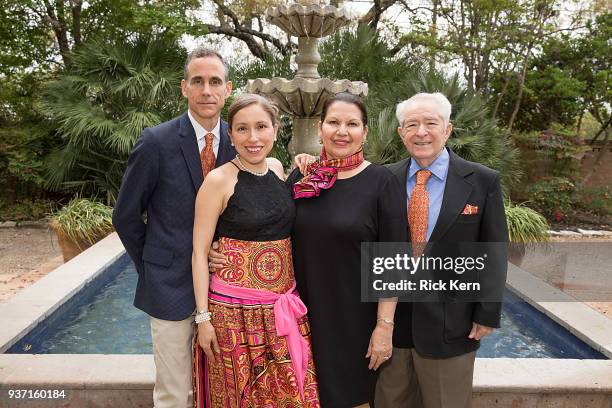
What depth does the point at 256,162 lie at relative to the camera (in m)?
2.14

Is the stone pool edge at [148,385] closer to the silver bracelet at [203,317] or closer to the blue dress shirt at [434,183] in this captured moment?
the silver bracelet at [203,317]

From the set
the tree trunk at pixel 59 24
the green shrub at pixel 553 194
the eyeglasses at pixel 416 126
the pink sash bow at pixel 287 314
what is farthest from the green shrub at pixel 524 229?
the tree trunk at pixel 59 24

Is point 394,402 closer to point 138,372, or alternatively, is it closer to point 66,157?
point 138,372

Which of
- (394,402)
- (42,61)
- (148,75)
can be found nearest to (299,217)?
(394,402)

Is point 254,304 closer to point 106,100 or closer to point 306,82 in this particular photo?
point 306,82

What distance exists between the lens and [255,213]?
6.80ft

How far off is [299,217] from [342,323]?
47 centimetres

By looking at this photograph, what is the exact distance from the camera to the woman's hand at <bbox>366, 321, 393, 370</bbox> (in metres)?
2.12

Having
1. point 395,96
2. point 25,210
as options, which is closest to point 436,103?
point 395,96

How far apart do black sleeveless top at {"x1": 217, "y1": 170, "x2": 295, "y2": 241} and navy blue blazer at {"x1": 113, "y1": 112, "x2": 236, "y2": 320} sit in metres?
0.19

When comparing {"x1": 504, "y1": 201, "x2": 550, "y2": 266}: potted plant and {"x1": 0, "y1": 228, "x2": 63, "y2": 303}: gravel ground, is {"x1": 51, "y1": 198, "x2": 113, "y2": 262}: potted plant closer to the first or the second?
{"x1": 0, "y1": 228, "x2": 63, "y2": 303}: gravel ground

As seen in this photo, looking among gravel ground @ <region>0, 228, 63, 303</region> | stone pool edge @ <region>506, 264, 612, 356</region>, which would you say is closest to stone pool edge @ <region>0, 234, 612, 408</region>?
stone pool edge @ <region>506, 264, 612, 356</region>

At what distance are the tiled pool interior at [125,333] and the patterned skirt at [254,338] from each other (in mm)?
1927

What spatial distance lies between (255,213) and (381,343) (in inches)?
29.1
